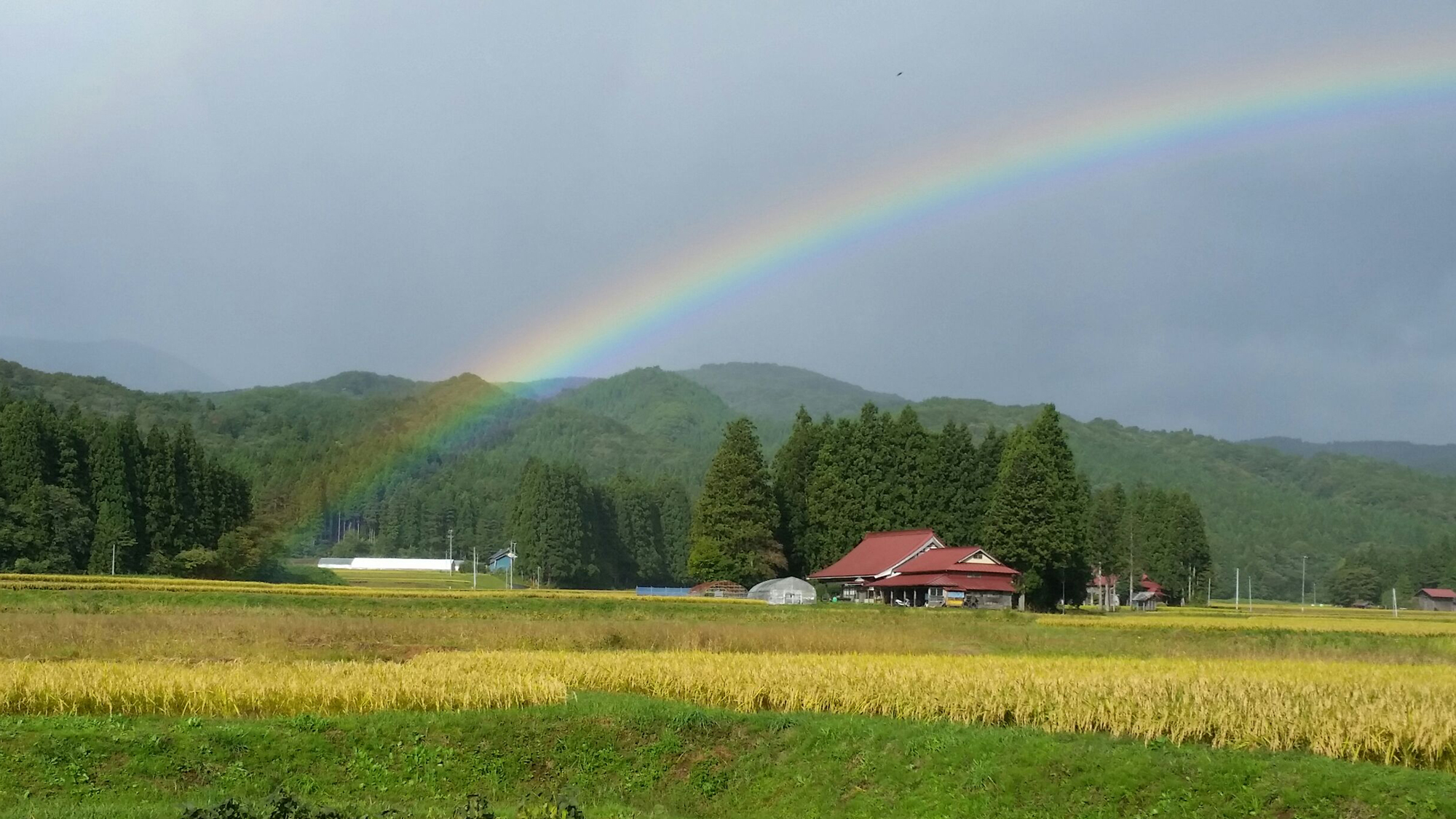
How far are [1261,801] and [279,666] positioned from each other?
59.8 feet

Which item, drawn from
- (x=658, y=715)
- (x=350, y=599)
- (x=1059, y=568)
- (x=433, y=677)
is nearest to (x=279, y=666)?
(x=433, y=677)

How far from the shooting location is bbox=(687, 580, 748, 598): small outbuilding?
8094cm

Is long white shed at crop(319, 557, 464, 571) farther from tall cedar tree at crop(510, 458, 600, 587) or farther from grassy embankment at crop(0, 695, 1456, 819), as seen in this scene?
grassy embankment at crop(0, 695, 1456, 819)

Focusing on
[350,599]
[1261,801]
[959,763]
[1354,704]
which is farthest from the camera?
[350,599]

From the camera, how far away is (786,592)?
74812 mm

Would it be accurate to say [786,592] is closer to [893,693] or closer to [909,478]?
[909,478]

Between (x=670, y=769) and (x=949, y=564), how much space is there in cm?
5495

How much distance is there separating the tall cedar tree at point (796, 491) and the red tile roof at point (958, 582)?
675 inches

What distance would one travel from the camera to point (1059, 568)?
7644cm

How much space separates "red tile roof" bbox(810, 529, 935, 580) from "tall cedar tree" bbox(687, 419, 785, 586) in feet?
16.4

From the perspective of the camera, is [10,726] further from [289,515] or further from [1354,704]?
[289,515]

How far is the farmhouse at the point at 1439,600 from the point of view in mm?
154500

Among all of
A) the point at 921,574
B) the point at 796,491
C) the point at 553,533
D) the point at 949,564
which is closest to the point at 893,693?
the point at 949,564

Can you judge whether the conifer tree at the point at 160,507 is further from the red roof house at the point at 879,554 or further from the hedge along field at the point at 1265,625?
the hedge along field at the point at 1265,625
